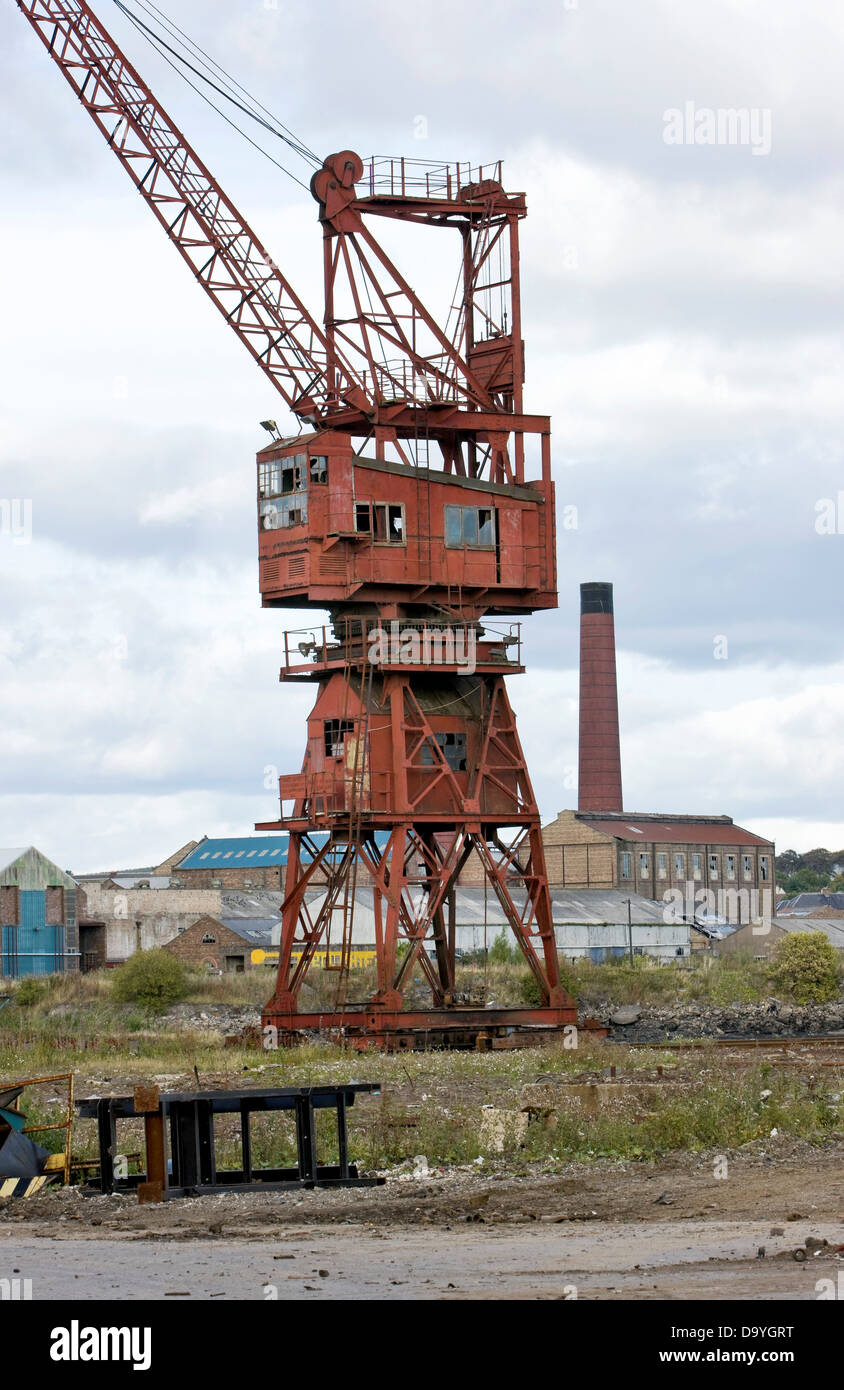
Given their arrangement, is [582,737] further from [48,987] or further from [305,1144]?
[305,1144]

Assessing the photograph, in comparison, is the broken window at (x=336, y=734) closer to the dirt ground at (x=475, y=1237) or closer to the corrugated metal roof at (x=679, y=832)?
the dirt ground at (x=475, y=1237)

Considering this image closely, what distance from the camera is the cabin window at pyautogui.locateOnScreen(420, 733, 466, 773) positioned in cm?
3709

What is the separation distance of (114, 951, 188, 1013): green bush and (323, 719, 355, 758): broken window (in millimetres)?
17173

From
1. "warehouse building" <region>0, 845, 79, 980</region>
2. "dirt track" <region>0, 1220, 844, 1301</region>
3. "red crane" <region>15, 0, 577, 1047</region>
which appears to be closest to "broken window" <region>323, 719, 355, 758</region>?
"red crane" <region>15, 0, 577, 1047</region>

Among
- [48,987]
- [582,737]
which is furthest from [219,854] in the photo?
[48,987]

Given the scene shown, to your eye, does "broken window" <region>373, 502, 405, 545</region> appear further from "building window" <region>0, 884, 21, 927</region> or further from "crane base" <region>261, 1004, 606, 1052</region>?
"building window" <region>0, 884, 21, 927</region>

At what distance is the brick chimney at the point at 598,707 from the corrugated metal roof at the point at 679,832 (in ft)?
4.23

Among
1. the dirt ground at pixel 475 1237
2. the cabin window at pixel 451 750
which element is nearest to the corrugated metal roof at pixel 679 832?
the cabin window at pixel 451 750

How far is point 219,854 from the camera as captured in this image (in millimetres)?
96875

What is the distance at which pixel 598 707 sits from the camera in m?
89.3

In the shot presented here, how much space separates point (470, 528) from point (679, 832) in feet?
207

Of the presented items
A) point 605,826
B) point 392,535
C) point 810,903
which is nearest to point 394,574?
point 392,535

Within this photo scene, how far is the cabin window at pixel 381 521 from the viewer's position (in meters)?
35.3

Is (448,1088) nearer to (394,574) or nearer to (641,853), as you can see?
(394,574)
